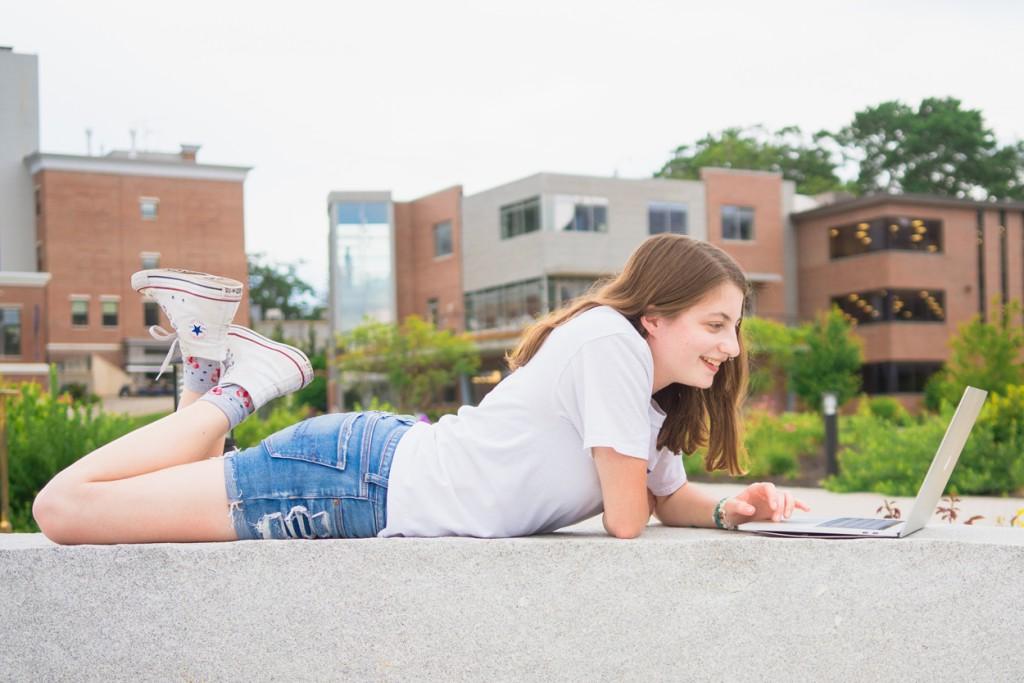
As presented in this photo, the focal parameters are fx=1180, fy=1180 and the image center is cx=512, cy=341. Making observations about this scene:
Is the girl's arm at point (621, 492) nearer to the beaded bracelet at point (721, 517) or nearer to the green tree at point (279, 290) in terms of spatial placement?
the beaded bracelet at point (721, 517)

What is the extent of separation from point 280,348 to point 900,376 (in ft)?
131

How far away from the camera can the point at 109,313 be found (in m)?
52.2

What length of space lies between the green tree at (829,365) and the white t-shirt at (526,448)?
3246 cm

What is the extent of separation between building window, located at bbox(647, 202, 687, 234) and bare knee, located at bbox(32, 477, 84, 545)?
4067 cm

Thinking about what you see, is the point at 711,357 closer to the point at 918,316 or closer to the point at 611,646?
the point at 611,646

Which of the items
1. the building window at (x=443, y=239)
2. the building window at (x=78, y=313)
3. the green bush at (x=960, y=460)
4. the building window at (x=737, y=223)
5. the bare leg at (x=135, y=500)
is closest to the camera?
the bare leg at (x=135, y=500)

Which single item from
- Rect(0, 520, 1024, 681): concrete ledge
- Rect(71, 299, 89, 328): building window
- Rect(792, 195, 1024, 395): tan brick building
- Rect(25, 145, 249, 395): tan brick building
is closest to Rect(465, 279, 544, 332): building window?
Rect(792, 195, 1024, 395): tan brick building

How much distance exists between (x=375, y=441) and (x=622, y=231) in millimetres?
40000

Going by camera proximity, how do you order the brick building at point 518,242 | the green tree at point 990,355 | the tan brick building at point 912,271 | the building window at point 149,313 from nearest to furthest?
the green tree at point 990,355
the tan brick building at point 912,271
the brick building at point 518,242
the building window at point 149,313

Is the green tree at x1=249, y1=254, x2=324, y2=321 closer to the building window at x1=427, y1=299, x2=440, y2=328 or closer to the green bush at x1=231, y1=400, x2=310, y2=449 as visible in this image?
the building window at x1=427, y1=299, x2=440, y2=328

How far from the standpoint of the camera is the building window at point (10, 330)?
135 ft

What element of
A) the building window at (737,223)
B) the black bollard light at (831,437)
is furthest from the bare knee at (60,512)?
the building window at (737,223)

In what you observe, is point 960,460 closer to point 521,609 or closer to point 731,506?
point 731,506

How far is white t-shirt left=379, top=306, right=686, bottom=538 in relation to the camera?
252 centimetres
